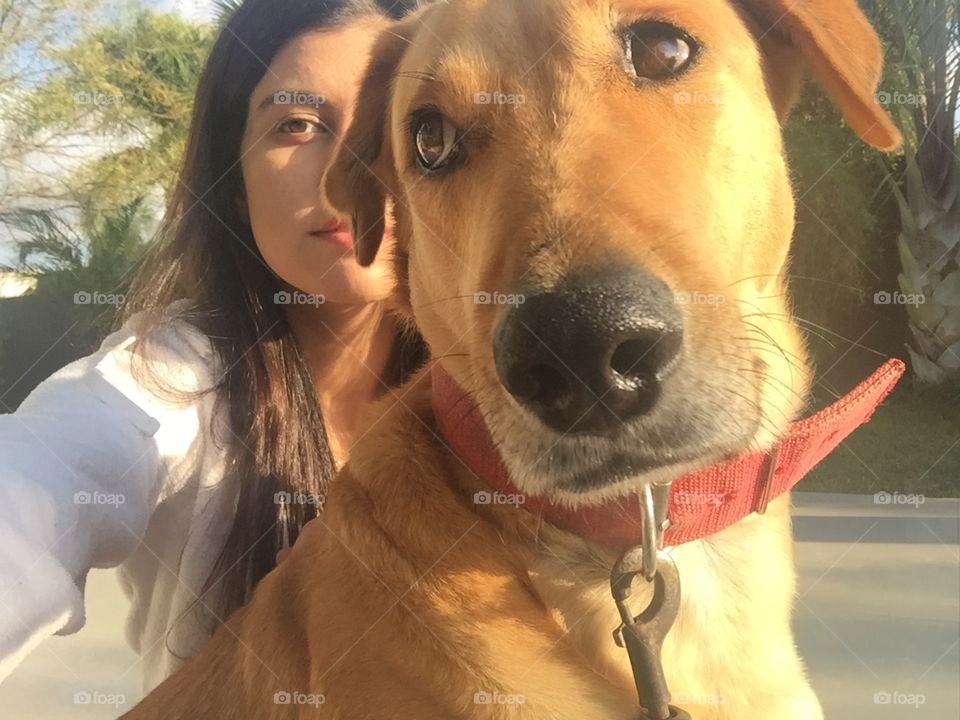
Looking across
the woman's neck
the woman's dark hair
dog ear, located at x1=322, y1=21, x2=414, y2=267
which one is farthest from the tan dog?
the woman's neck

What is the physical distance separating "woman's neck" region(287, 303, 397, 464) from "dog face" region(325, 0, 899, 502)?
711mm

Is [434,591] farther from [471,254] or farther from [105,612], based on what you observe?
[105,612]

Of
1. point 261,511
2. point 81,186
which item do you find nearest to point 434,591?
point 261,511

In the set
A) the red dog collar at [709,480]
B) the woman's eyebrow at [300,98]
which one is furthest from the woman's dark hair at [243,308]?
the red dog collar at [709,480]

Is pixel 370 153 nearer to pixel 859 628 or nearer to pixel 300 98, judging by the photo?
pixel 300 98

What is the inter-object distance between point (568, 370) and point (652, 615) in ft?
1.41

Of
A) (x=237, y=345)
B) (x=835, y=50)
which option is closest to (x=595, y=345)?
(x=835, y=50)

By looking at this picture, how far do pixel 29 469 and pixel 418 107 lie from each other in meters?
1.19

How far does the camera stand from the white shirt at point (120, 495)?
143 centimetres

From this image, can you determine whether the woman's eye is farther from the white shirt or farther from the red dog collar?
the red dog collar

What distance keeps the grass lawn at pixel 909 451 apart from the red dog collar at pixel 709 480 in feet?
3.83

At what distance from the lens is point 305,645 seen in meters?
1.28

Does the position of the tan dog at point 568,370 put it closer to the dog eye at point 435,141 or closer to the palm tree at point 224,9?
the dog eye at point 435,141

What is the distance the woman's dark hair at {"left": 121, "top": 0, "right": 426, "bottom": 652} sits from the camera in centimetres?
209
